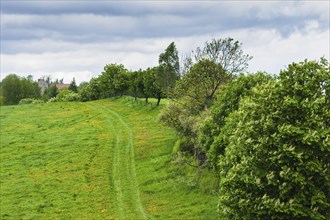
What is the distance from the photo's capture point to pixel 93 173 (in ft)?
143

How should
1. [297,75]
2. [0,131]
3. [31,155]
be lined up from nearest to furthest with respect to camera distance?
[297,75], [31,155], [0,131]

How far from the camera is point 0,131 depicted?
6594 cm

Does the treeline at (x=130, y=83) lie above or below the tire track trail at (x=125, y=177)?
above

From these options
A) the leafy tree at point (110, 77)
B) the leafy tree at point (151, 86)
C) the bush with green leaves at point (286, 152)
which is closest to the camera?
the bush with green leaves at point (286, 152)

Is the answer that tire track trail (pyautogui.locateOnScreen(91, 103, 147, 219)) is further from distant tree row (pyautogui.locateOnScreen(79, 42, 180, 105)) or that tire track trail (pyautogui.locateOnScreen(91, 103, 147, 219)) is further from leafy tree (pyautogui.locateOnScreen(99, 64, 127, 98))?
A: leafy tree (pyautogui.locateOnScreen(99, 64, 127, 98))

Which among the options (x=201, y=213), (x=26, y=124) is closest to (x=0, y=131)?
(x=26, y=124)

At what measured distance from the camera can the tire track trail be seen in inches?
1307

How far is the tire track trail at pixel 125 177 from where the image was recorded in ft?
109

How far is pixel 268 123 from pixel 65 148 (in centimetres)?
4019

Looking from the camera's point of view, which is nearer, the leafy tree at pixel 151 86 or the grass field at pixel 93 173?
the grass field at pixel 93 173

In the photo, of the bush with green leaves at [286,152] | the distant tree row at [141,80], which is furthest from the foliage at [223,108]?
the distant tree row at [141,80]

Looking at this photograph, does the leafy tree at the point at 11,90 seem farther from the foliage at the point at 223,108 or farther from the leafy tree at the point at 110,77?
the foliage at the point at 223,108

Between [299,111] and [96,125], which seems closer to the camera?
[299,111]

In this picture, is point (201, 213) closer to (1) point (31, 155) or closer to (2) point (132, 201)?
(2) point (132, 201)
